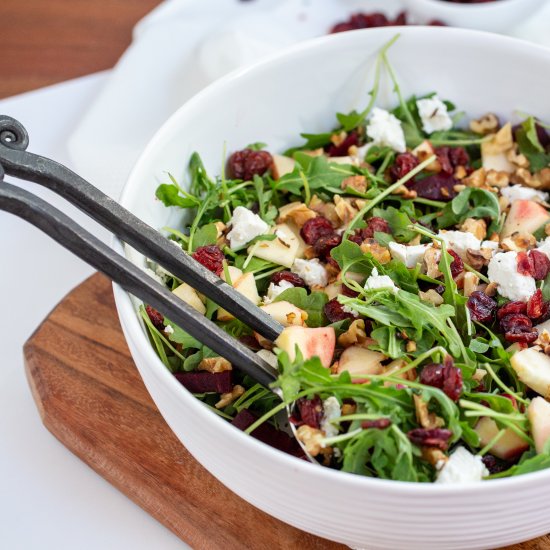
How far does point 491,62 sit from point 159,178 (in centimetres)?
85

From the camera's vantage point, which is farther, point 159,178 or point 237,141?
point 237,141

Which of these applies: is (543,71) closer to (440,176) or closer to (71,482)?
(440,176)

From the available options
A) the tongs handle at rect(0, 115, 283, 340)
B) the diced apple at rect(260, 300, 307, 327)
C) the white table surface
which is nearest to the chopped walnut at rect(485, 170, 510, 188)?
the diced apple at rect(260, 300, 307, 327)

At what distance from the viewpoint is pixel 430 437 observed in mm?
1325

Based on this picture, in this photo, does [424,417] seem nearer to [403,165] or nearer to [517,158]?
[403,165]

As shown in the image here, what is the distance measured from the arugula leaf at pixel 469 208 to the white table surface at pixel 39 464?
902mm

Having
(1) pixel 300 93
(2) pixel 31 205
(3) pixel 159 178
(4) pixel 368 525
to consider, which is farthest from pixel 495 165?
(2) pixel 31 205

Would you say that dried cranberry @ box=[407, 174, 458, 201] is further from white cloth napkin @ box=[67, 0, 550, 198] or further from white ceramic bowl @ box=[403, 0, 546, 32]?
white ceramic bowl @ box=[403, 0, 546, 32]

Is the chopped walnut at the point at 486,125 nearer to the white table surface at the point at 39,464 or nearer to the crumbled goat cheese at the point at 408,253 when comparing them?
the crumbled goat cheese at the point at 408,253

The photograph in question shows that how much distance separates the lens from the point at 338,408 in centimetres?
138

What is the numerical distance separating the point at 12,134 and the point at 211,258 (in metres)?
0.44

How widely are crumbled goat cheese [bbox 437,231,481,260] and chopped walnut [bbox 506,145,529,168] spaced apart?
35 centimetres

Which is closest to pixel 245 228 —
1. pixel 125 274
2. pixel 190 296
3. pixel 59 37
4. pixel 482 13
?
pixel 190 296

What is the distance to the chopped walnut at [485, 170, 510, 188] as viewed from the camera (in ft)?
6.33
